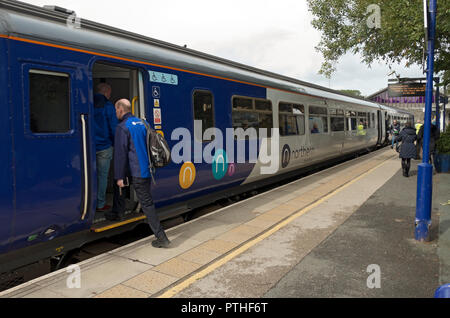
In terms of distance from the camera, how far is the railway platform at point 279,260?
344cm

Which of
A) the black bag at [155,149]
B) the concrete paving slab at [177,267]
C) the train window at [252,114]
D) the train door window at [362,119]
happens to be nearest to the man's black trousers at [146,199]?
the black bag at [155,149]

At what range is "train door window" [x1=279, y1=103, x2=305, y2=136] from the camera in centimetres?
898

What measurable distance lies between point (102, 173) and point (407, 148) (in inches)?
349

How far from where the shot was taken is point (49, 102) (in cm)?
374

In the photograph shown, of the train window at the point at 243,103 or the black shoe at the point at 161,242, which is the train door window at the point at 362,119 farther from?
the black shoe at the point at 161,242

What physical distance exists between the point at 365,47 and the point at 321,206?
9912mm

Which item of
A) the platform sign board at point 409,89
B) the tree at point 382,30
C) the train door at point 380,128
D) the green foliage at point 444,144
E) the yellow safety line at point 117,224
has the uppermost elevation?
the tree at point 382,30

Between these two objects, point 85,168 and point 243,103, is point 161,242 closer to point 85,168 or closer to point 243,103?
point 85,168

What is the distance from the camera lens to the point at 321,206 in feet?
22.4

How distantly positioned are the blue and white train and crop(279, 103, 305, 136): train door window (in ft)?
5.26

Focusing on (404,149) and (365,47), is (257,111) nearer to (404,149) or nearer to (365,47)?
(404,149)

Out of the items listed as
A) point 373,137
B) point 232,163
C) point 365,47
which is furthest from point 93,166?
point 373,137
